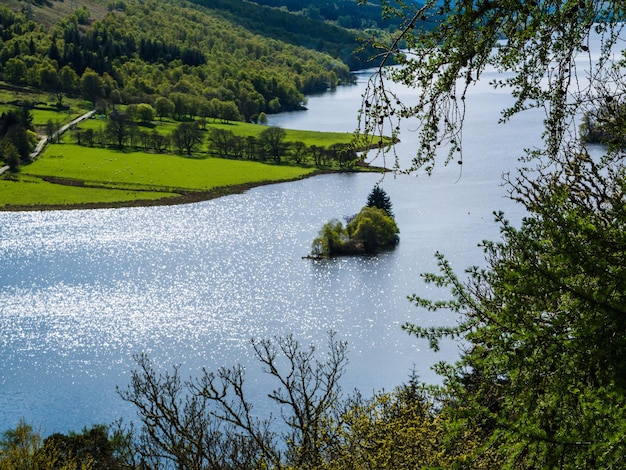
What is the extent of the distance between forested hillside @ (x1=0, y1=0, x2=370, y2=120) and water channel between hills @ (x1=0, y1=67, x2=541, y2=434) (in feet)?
187

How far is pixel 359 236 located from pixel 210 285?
41.3 ft

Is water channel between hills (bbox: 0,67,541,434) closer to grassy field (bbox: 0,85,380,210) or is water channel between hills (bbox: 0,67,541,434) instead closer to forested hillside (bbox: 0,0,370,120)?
grassy field (bbox: 0,85,380,210)

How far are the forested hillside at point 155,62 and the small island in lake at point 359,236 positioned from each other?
67.7 m

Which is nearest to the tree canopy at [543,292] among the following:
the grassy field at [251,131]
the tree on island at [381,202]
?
the tree on island at [381,202]

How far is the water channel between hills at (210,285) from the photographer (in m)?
36.7

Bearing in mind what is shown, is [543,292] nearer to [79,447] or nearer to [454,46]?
[454,46]

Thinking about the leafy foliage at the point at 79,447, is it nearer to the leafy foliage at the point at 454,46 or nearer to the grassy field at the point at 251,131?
the leafy foliage at the point at 454,46

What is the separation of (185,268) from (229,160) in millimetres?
40883

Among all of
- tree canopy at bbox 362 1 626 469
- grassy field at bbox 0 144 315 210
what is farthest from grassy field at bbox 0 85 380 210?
tree canopy at bbox 362 1 626 469

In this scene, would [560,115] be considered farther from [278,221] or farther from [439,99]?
[278,221]

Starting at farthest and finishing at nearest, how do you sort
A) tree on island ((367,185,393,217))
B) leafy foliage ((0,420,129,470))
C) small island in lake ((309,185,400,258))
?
tree on island ((367,185,393,217))
small island in lake ((309,185,400,258))
leafy foliage ((0,420,129,470))

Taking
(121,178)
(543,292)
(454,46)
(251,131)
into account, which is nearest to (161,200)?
(121,178)

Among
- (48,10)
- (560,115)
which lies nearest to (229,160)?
(560,115)

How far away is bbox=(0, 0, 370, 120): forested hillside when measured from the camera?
415 ft
